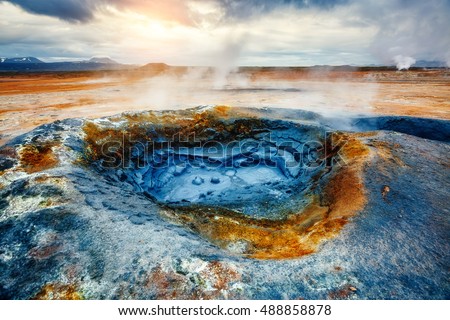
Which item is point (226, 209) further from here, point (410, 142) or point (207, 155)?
point (410, 142)

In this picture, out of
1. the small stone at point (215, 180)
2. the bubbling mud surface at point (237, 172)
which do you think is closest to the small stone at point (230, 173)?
the bubbling mud surface at point (237, 172)

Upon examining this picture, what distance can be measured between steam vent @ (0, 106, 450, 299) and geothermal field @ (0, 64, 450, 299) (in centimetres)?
2

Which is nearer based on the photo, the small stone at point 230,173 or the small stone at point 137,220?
the small stone at point 137,220

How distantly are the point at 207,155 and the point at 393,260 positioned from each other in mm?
5871

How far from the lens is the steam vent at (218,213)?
9.78 feet

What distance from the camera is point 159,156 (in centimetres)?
805

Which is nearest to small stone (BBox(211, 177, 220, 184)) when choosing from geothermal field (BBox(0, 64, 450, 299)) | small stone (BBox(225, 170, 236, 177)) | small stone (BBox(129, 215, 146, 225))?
geothermal field (BBox(0, 64, 450, 299))

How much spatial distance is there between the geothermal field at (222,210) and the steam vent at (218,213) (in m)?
0.02

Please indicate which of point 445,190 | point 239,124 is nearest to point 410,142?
point 445,190

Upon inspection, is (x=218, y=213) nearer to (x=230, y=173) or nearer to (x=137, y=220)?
(x=137, y=220)

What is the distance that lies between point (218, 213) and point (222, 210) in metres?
0.23

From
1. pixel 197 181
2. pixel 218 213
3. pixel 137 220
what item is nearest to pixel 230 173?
pixel 197 181

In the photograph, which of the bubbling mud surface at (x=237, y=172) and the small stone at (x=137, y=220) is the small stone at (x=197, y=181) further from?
the small stone at (x=137, y=220)

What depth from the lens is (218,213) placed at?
5.69 m
